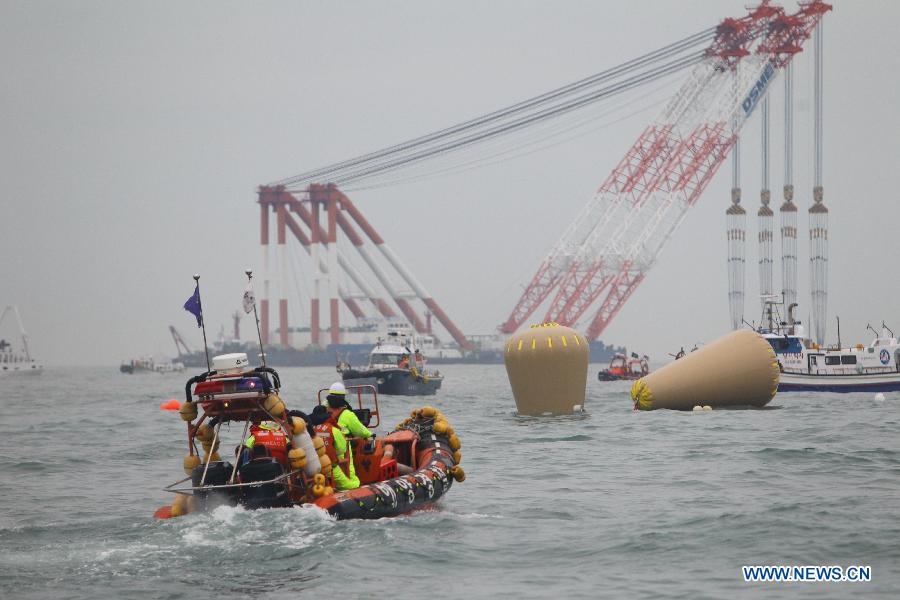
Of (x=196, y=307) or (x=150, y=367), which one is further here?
(x=150, y=367)

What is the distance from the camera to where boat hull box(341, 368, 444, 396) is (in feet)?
209

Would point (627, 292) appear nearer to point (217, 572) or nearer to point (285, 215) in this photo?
point (285, 215)

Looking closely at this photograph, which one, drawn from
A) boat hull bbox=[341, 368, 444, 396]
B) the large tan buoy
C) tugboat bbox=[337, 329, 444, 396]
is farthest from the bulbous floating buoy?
boat hull bbox=[341, 368, 444, 396]

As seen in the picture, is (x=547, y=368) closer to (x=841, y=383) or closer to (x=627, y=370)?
(x=841, y=383)

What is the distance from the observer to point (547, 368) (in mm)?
36375

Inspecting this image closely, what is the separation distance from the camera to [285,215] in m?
140

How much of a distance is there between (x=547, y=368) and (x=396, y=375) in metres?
28.1

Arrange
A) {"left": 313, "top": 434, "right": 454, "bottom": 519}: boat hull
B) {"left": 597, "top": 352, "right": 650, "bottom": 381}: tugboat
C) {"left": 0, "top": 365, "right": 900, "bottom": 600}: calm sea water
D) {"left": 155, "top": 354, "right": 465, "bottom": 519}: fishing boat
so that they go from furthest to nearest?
{"left": 597, "top": 352, "right": 650, "bottom": 381}: tugboat → {"left": 313, "top": 434, "right": 454, "bottom": 519}: boat hull → {"left": 155, "top": 354, "right": 465, "bottom": 519}: fishing boat → {"left": 0, "top": 365, "right": 900, "bottom": 600}: calm sea water

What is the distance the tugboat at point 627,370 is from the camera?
8269cm

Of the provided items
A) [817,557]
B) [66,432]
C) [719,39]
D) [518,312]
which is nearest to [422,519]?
[817,557]

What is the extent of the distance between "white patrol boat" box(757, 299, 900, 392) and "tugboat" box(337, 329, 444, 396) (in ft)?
63.0

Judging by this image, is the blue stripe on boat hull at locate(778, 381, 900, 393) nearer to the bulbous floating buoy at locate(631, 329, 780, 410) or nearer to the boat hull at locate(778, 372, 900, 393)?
the boat hull at locate(778, 372, 900, 393)

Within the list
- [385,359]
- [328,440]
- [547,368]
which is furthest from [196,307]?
[385,359]

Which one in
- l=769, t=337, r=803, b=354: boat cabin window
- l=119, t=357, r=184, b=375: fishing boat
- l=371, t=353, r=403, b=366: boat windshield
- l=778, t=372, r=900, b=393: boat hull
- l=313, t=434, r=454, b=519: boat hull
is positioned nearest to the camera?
l=313, t=434, r=454, b=519: boat hull
